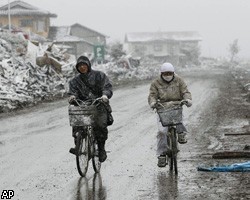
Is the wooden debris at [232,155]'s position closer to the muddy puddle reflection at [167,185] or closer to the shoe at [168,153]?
the shoe at [168,153]

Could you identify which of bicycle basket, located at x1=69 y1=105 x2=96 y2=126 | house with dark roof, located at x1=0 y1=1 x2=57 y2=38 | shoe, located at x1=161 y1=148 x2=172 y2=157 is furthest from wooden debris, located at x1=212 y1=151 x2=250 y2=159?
house with dark roof, located at x1=0 y1=1 x2=57 y2=38

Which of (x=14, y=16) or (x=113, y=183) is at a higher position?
(x=14, y=16)

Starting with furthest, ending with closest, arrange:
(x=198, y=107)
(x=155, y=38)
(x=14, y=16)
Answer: (x=155, y=38) < (x=14, y=16) < (x=198, y=107)

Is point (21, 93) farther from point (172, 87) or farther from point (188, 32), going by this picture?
point (188, 32)

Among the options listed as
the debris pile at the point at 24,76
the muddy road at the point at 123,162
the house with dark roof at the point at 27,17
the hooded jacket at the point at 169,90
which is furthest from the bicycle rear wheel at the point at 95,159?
the house with dark roof at the point at 27,17

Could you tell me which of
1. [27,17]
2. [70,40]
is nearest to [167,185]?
[27,17]

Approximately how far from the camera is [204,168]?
31.5 ft

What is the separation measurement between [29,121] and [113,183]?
9894 mm

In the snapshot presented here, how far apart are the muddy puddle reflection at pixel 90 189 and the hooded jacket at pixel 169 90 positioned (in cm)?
170

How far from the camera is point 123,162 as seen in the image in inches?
423

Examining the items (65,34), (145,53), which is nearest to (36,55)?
(65,34)

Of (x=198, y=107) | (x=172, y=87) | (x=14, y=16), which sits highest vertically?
(x=14, y=16)

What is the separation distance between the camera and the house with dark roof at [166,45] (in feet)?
391

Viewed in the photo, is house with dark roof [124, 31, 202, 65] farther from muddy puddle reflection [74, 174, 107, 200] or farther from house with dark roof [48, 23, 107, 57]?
muddy puddle reflection [74, 174, 107, 200]
